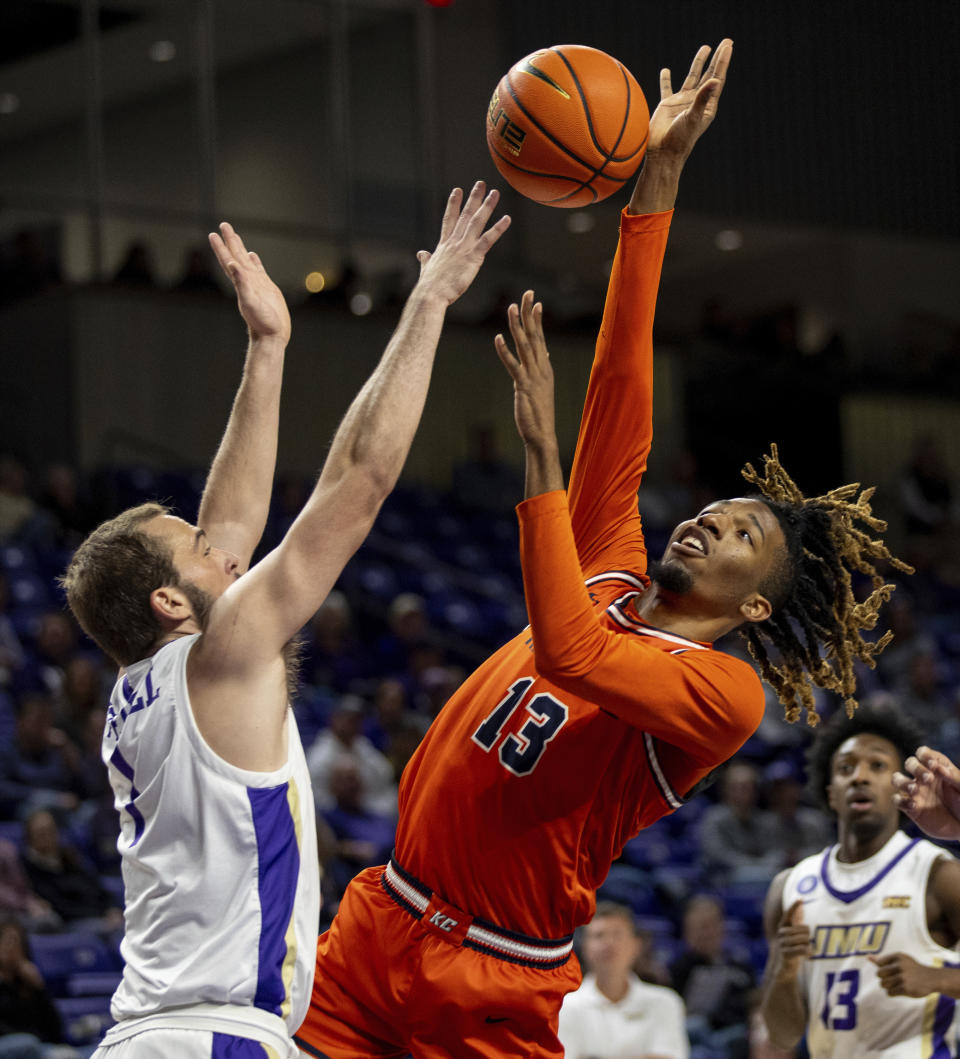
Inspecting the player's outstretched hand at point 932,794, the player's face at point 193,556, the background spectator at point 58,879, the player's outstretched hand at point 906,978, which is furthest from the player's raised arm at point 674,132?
the background spectator at point 58,879

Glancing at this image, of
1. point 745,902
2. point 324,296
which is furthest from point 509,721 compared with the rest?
point 324,296

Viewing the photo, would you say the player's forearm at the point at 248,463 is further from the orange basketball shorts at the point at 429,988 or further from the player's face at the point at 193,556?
the orange basketball shorts at the point at 429,988

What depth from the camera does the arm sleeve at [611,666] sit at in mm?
3051

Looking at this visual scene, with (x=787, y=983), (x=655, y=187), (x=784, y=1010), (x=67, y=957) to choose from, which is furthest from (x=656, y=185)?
(x=67, y=957)

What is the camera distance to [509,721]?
333 centimetres

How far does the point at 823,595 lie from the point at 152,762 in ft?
5.71

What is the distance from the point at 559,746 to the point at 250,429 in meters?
1.04

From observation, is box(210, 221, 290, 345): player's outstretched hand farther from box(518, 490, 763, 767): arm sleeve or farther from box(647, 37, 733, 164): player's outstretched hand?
box(647, 37, 733, 164): player's outstretched hand

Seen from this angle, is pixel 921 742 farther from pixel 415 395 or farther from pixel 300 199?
pixel 300 199

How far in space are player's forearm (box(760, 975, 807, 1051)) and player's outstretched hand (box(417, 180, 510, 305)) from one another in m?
2.79

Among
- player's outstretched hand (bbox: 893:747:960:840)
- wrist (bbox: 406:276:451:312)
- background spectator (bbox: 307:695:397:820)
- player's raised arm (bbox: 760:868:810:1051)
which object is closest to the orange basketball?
wrist (bbox: 406:276:451:312)

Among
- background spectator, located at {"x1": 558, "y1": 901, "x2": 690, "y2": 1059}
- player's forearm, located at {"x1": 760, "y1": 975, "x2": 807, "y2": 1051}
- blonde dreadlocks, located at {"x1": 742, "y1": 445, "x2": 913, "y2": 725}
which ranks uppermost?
blonde dreadlocks, located at {"x1": 742, "y1": 445, "x2": 913, "y2": 725}

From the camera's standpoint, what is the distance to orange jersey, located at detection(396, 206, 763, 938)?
3.08m

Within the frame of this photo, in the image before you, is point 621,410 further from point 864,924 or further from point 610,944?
point 610,944
